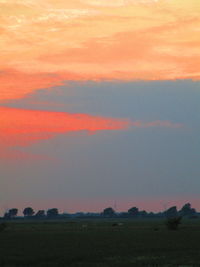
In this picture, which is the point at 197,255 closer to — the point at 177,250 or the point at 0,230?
the point at 177,250

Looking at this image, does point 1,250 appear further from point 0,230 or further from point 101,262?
point 0,230

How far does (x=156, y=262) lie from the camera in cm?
4375

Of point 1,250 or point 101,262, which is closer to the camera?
point 101,262

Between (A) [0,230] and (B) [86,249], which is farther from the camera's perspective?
(A) [0,230]

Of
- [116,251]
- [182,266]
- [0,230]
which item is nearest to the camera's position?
[182,266]

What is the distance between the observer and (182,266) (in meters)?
40.5

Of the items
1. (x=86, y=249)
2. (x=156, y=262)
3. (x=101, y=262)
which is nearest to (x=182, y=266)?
(x=156, y=262)

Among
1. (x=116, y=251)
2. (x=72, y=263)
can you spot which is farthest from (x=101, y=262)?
(x=116, y=251)

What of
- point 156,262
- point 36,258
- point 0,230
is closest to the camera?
point 156,262

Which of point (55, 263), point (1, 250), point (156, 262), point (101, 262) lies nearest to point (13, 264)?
point (55, 263)

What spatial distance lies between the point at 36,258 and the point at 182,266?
1409 cm

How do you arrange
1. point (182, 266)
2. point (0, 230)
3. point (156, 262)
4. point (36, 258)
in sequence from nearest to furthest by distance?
point (182, 266), point (156, 262), point (36, 258), point (0, 230)

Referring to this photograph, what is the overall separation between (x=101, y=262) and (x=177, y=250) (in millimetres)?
12957

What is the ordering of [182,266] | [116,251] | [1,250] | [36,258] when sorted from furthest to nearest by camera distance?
[1,250]
[116,251]
[36,258]
[182,266]
